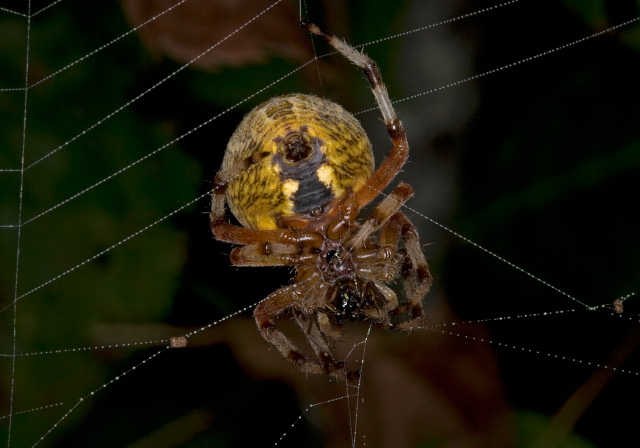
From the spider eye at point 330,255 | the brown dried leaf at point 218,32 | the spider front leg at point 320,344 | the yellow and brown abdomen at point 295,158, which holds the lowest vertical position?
the spider front leg at point 320,344

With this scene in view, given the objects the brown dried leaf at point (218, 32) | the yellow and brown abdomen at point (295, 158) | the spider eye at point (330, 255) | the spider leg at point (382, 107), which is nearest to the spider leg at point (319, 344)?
the spider eye at point (330, 255)

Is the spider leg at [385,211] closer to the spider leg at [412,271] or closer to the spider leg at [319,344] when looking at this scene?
the spider leg at [412,271]

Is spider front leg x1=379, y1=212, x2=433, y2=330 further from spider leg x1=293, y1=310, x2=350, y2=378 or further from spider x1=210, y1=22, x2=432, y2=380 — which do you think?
spider leg x1=293, y1=310, x2=350, y2=378

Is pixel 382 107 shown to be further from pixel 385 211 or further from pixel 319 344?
pixel 319 344

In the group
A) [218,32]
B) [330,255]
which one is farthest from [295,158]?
[218,32]

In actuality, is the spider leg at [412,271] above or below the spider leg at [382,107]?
below

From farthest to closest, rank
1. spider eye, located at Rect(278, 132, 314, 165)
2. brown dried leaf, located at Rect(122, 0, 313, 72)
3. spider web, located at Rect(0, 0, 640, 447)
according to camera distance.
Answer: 1. brown dried leaf, located at Rect(122, 0, 313, 72)
2. spider web, located at Rect(0, 0, 640, 447)
3. spider eye, located at Rect(278, 132, 314, 165)

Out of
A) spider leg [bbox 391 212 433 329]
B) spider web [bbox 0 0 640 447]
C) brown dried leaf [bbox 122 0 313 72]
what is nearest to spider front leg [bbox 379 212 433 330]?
spider leg [bbox 391 212 433 329]
